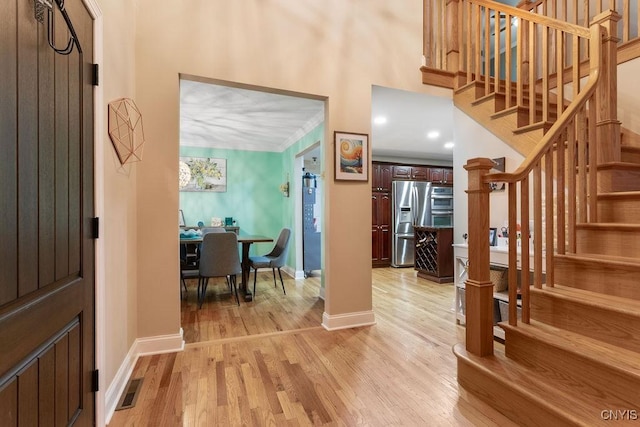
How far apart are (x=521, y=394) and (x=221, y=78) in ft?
9.32

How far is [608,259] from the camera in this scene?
180 cm

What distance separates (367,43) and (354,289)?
236cm

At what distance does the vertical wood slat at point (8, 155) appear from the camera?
83 centimetres

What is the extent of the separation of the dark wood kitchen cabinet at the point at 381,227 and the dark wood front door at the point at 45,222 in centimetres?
533

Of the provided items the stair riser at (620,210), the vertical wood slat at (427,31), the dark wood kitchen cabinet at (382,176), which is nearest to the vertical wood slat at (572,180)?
the stair riser at (620,210)

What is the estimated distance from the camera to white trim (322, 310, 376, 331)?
2.87 metres

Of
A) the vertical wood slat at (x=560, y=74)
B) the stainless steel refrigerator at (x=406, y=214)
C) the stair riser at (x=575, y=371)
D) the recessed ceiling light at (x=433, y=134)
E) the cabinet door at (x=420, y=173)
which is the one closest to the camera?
the stair riser at (x=575, y=371)

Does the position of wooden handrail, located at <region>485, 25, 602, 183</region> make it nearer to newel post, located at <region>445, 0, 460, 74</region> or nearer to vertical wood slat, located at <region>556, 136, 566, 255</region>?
vertical wood slat, located at <region>556, 136, 566, 255</region>

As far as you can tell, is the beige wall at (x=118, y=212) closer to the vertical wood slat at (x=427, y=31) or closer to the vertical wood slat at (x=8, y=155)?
the vertical wood slat at (x=8, y=155)

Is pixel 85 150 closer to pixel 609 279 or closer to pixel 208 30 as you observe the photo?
pixel 208 30

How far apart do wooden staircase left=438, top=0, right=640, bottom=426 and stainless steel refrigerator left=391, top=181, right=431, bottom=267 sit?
404 centimetres

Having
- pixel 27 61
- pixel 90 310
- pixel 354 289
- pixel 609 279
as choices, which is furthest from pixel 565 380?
pixel 27 61

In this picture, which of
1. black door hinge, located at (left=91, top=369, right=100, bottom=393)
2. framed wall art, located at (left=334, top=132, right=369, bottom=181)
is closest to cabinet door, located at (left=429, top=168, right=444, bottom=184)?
framed wall art, located at (left=334, top=132, right=369, bottom=181)

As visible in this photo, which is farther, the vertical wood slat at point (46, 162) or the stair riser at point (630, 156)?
the stair riser at point (630, 156)
